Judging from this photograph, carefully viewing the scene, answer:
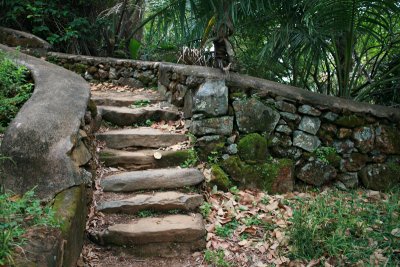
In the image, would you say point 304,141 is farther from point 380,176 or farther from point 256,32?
point 256,32

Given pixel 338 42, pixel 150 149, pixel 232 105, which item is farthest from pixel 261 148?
pixel 338 42

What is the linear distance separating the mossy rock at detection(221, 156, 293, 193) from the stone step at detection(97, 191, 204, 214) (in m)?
0.66

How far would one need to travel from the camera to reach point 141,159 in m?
3.65

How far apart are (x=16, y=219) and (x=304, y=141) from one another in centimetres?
307

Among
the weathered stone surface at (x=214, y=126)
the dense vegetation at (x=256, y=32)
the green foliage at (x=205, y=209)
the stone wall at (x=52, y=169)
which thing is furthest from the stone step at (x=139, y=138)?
the dense vegetation at (x=256, y=32)

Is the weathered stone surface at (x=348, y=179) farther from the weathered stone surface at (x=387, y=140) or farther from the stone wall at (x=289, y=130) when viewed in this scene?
the weathered stone surface at (x=387, y=140)

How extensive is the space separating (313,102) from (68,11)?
475cm

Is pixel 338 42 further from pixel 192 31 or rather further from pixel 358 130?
pixel 192 31

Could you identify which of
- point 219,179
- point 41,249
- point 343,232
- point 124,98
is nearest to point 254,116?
point 219,179

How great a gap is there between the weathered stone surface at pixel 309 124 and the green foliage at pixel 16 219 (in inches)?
113

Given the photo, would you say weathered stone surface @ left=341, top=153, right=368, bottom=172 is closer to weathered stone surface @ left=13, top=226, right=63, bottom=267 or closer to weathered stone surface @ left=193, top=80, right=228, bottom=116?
weathered stone surface @ left=193, top=80, right=228, bottom=116

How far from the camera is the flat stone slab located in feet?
9.22

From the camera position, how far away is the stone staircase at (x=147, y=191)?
2.85 metres

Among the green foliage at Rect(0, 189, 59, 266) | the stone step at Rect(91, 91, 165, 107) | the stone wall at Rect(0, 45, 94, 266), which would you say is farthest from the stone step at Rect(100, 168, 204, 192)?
the stone step at Rect(91, 91, 165, 107)
